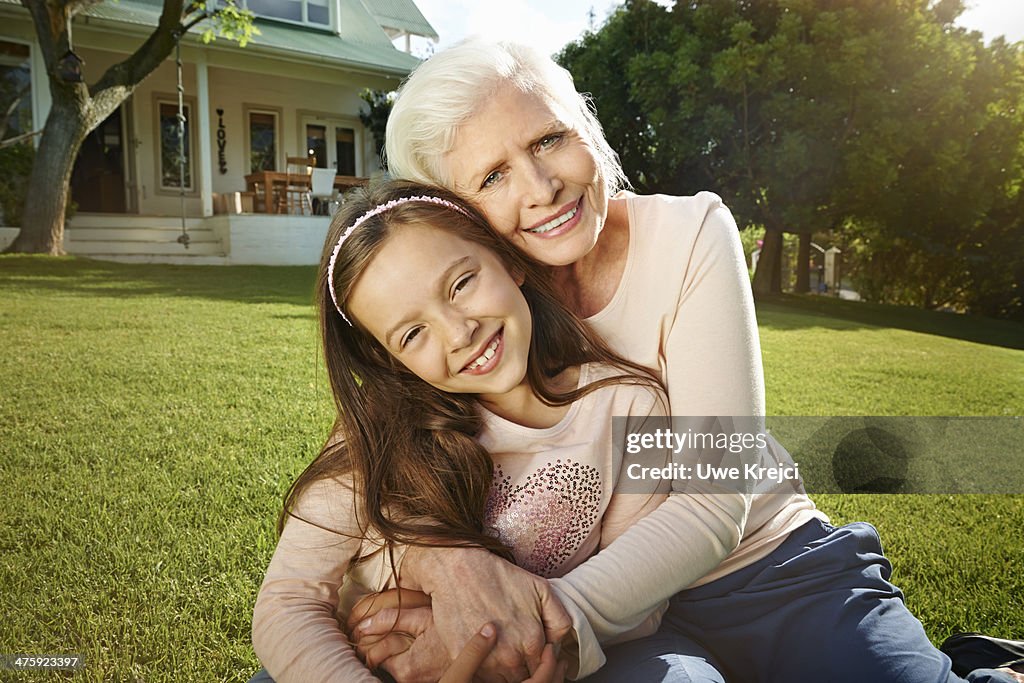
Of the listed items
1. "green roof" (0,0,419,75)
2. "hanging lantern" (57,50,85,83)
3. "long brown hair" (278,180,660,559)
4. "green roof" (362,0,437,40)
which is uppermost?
"green roof" (0,0,419,75)

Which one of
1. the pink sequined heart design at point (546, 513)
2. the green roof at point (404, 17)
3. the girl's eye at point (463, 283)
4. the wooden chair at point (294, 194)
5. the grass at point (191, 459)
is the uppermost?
the green roof at point (404, 17)

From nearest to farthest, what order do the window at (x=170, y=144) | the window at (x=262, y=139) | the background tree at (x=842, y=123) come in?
the background tree at (x=842, y=123)
the window at (x=262, y=139)
the window at (x=170, y=144)

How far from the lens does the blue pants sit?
1.00 m

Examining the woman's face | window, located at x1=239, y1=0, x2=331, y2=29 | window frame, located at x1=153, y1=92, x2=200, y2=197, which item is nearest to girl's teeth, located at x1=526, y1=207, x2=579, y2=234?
the woman's face

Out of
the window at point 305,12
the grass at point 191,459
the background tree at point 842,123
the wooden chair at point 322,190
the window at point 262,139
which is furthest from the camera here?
the window at point 262,139

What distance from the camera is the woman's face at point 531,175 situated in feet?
3.40

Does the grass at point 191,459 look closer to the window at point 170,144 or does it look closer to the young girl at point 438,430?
the young girl at point 438,430

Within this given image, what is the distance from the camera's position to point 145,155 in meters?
8.04

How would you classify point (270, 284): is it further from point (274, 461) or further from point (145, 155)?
point (145, 155)

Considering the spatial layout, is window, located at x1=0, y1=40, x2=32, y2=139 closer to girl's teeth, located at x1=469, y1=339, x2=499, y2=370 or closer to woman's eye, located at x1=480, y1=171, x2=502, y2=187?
woman's eye, located at x1=480, y1=171, x2=502, y2=187

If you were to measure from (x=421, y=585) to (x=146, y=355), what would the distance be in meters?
2.35

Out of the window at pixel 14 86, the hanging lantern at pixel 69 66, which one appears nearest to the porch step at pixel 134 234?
the hanging lantern at pixel 69 66

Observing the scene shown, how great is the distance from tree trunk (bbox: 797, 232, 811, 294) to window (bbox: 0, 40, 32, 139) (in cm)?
572

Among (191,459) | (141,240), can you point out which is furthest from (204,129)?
(191,459)
